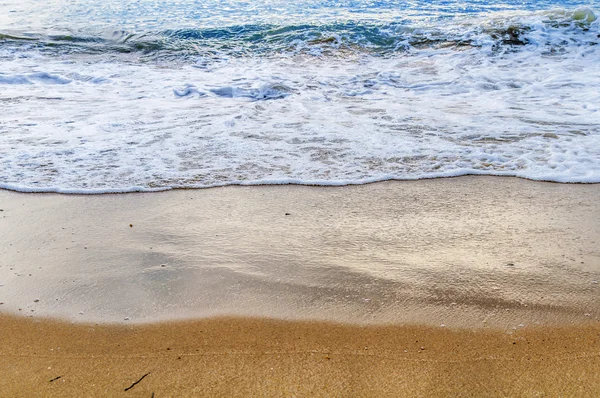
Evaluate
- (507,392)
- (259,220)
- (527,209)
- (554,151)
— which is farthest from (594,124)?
(507,392)

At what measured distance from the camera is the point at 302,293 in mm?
2770

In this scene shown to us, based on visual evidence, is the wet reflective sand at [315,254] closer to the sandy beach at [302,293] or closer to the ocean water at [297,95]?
the sandy beach at [302,293]

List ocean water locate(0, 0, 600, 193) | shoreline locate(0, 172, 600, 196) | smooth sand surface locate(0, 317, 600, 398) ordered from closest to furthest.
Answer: smooth sand surface locate(0, 317, 600, 398)
shoreline locate(0, 172, 600, 196)
ocean water locate(0, 0, 600, 193)

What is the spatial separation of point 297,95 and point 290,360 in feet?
18.6

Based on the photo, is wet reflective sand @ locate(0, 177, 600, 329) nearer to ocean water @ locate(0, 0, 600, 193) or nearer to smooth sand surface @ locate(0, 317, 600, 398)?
smooth sand surface @ locate(0, 317, 600, 398)

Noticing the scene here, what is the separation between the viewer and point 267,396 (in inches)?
80.7

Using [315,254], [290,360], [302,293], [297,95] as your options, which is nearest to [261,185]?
[315,254]

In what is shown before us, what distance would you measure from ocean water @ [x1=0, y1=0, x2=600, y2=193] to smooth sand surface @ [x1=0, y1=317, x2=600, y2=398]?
198 centimetres

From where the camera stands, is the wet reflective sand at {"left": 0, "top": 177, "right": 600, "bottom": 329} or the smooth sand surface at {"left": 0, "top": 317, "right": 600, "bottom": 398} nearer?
the smooth sand surface at {"left": 0, "top": 317, "right": 600, "bottom": 398}

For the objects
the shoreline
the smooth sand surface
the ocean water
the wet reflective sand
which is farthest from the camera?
the ocean water

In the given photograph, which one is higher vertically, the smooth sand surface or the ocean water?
the ocean water

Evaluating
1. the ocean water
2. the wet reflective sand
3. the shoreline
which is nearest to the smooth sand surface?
the wet reflective sand

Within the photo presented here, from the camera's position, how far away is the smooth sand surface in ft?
6.84

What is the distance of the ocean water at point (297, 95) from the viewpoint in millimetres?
4684
